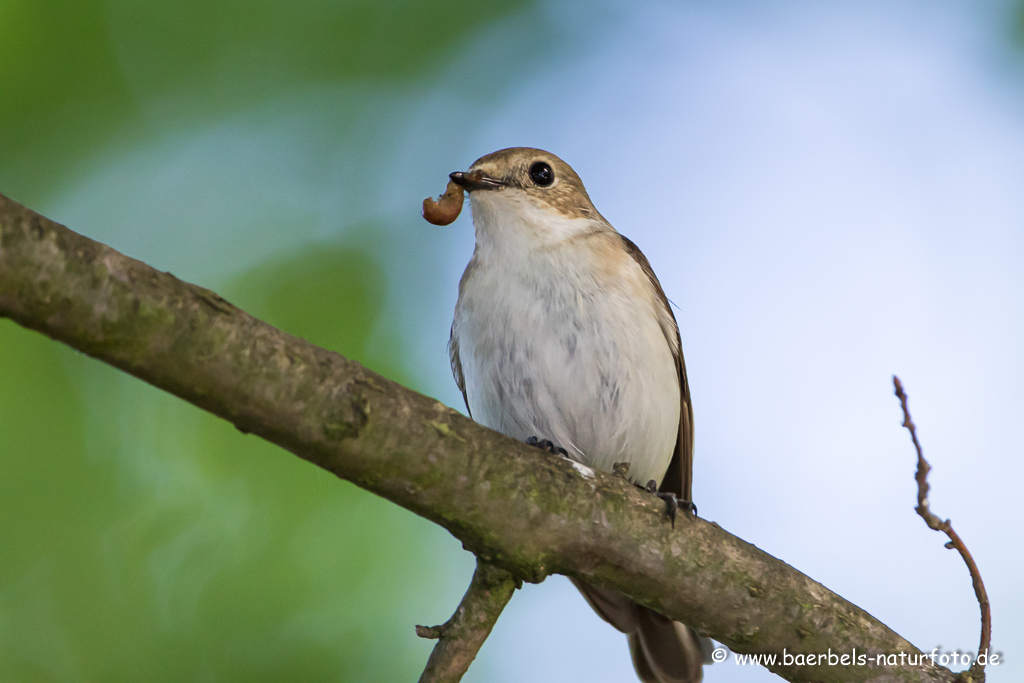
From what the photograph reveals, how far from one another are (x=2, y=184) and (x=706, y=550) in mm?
4366

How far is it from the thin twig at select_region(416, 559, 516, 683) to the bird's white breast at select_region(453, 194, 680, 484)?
151 centimetres

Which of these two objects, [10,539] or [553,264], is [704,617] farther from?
[10,539]

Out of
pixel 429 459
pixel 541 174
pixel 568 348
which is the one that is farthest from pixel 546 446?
pixel 541 174

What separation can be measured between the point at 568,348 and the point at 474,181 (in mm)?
1099

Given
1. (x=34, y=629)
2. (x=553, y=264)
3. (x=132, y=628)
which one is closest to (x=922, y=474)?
(x=553, y=264)

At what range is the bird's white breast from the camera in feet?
14.3

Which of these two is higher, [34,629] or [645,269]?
[645,269]

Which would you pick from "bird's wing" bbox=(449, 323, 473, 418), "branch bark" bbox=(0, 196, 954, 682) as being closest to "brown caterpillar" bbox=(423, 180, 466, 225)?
"bird's wing" bbox=(449, 323, 473, 418)

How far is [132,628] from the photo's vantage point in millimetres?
4660

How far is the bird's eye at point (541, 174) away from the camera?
5008 mm

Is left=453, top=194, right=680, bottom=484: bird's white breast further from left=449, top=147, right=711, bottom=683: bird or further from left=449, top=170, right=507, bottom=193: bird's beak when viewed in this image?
left=449, top=170, right=507, bottom=193: bird's beak

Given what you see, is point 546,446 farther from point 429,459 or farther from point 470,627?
point 429,459

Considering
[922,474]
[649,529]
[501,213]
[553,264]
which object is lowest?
[649,529]

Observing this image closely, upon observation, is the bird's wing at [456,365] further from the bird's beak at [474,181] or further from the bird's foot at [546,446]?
the bird's beak at [474,181]
